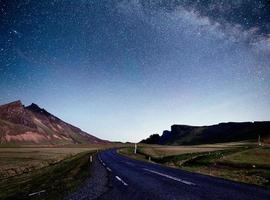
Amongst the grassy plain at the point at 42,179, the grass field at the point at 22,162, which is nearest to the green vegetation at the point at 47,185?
the grassy plain at the point at 42,179

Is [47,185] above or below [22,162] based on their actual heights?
below

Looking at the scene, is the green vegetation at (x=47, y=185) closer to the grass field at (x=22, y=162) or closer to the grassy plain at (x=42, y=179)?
the grassy plain at (x=42, y=179)

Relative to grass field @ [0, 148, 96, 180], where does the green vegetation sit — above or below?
below

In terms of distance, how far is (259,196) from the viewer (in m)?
11.5

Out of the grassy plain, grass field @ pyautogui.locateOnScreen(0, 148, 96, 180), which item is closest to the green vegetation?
the grassy plain

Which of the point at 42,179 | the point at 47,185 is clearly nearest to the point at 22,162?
the point at 42,179

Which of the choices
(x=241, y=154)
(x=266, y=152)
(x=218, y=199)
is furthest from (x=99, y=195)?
(x=266, y=152)

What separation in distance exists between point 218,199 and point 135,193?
357 centimetres

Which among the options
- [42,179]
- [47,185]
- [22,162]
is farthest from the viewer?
[22,162]

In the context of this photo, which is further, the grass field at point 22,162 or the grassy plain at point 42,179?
the grass field at point 22,162

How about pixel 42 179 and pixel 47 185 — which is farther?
pixel 42 179

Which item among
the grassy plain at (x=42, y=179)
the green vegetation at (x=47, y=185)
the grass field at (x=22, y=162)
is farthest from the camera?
the grass field at (x=22, y=162)

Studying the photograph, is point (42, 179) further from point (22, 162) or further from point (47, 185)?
point (22, 162)

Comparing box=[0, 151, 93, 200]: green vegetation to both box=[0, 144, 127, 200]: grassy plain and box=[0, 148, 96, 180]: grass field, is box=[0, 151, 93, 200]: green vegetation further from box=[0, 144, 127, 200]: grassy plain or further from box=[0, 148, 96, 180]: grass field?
box=[0, 148, 96, 180]: grass field
